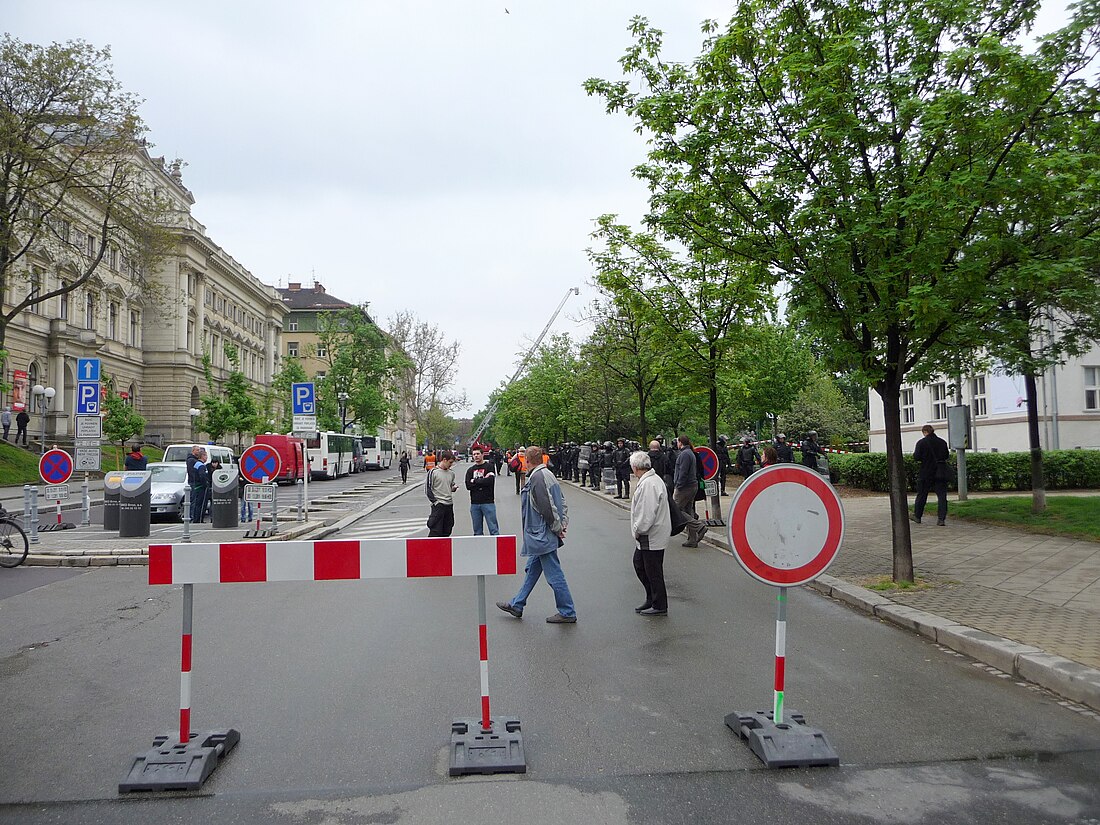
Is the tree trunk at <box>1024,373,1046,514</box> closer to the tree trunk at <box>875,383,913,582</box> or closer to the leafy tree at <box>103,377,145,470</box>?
the tree trunk at <box>875,383,913,582</box>

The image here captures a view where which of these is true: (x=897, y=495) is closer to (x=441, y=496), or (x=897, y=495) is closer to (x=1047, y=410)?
(x=441, y=496)

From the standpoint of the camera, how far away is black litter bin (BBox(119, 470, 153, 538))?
49.1 feet

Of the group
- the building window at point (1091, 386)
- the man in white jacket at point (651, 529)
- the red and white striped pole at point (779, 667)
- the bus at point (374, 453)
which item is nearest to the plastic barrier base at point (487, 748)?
the red and white striped pole at point (779, 667)

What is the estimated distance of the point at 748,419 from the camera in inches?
1969

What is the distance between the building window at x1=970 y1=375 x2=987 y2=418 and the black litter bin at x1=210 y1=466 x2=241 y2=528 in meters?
28.1

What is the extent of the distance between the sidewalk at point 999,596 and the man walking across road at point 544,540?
10.5 ft

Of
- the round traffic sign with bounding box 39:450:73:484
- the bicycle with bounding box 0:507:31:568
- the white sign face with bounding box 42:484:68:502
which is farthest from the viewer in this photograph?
the white sign face with bounding box 42:484:68:502

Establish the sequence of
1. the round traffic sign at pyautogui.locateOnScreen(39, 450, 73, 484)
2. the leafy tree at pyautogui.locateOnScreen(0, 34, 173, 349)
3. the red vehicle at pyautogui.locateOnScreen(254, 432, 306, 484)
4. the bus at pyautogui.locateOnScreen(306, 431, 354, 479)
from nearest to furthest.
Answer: the round traffic sign at pyautogui.locateOnScreen(39, 450, 73, 484) → the leafy tree at pyautogui.locateOnScreen(0, 34, 173, 349) → the red vehicle at pyautogui.locateOnScreen(254, 432, 306, 484) → the bus at pyautogui.locateOnScreen(306, 431, 354, 479)

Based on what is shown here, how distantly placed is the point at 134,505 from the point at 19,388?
113ft

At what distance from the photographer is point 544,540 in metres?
8.11

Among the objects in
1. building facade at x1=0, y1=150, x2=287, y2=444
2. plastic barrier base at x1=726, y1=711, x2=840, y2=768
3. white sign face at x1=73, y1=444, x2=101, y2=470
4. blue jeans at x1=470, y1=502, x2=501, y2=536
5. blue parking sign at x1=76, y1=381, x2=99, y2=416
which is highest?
building facade at x1=0, y1=150, x2=287, y2=444

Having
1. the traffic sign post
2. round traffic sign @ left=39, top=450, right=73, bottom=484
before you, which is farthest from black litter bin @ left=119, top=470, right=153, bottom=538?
the traffic sign post

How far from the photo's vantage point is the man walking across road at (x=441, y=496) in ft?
40.8

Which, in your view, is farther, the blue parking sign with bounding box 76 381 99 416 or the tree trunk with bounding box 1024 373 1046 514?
the blue parking sign with bounding box 76 381 99 416
